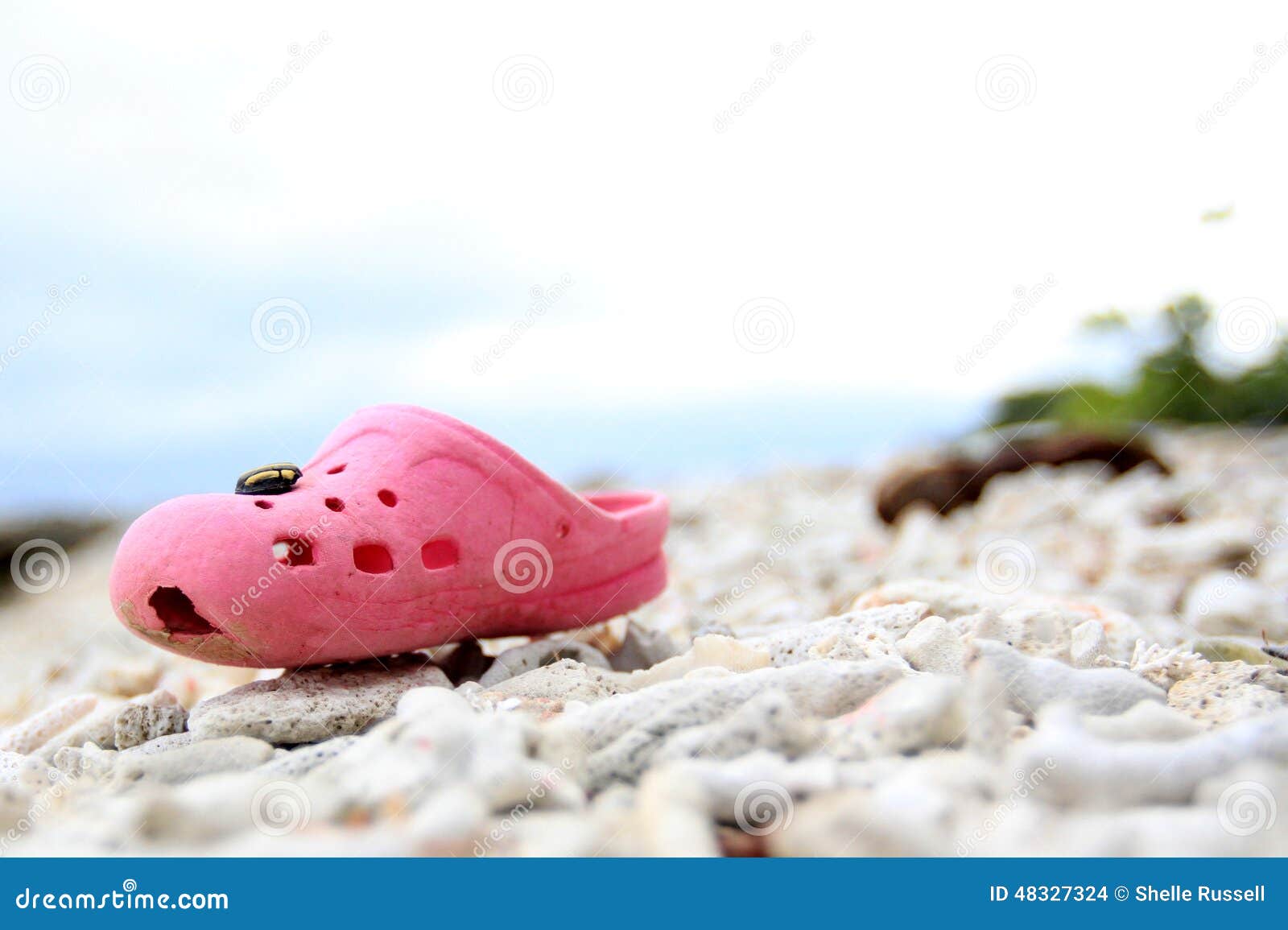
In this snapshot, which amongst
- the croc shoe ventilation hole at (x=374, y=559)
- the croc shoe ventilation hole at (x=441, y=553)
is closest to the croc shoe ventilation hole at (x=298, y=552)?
the croc shoe ventilation hole at (x=374, y=559)

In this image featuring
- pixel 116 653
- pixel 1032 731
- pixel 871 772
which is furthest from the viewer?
pixel 116 653

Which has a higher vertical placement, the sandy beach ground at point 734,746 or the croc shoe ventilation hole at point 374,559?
the croc shoe ventilation hole at point 374,559

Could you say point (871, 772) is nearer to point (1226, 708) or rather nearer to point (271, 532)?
point (1226, 708)

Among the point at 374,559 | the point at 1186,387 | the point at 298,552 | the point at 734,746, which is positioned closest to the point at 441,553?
the point at 374,559

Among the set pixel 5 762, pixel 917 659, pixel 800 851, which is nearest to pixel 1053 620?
pixel 917 659

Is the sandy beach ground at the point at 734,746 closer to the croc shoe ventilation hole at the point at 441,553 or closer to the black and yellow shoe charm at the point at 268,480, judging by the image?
the croc shoe ventilation hole at the point at 441,553
